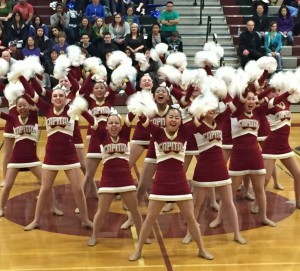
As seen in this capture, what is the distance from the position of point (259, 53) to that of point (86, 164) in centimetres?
821

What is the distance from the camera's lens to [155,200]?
6.13m

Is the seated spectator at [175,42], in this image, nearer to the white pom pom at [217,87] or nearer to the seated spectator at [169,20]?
the seated spectator at [169,20]

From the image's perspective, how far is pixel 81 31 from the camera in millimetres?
14625

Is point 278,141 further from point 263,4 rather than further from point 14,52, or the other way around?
point 263,4

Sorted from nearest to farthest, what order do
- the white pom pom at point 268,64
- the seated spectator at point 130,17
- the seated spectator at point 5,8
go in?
the white pom pom at point 268,64 < the seated spectator at point 130,17 < the seated spectator at point 5,8

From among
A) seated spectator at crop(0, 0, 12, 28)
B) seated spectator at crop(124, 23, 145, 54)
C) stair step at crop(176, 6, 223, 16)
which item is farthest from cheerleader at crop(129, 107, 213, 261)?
stair step at crop(176, 6, 223, 16)

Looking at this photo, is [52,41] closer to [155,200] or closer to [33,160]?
[33,160]

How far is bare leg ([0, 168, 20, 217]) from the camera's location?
23.9 ft

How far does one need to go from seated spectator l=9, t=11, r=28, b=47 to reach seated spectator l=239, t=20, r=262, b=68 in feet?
15.5

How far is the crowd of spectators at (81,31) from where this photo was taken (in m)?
13.9

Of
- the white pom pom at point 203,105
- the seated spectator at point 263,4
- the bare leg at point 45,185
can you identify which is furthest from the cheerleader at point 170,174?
the seated spectator at point 263,4

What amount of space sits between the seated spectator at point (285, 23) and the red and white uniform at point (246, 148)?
918 centimetres

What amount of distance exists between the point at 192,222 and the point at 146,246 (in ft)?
2.31

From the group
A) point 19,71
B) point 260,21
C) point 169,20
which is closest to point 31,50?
point 169,20
